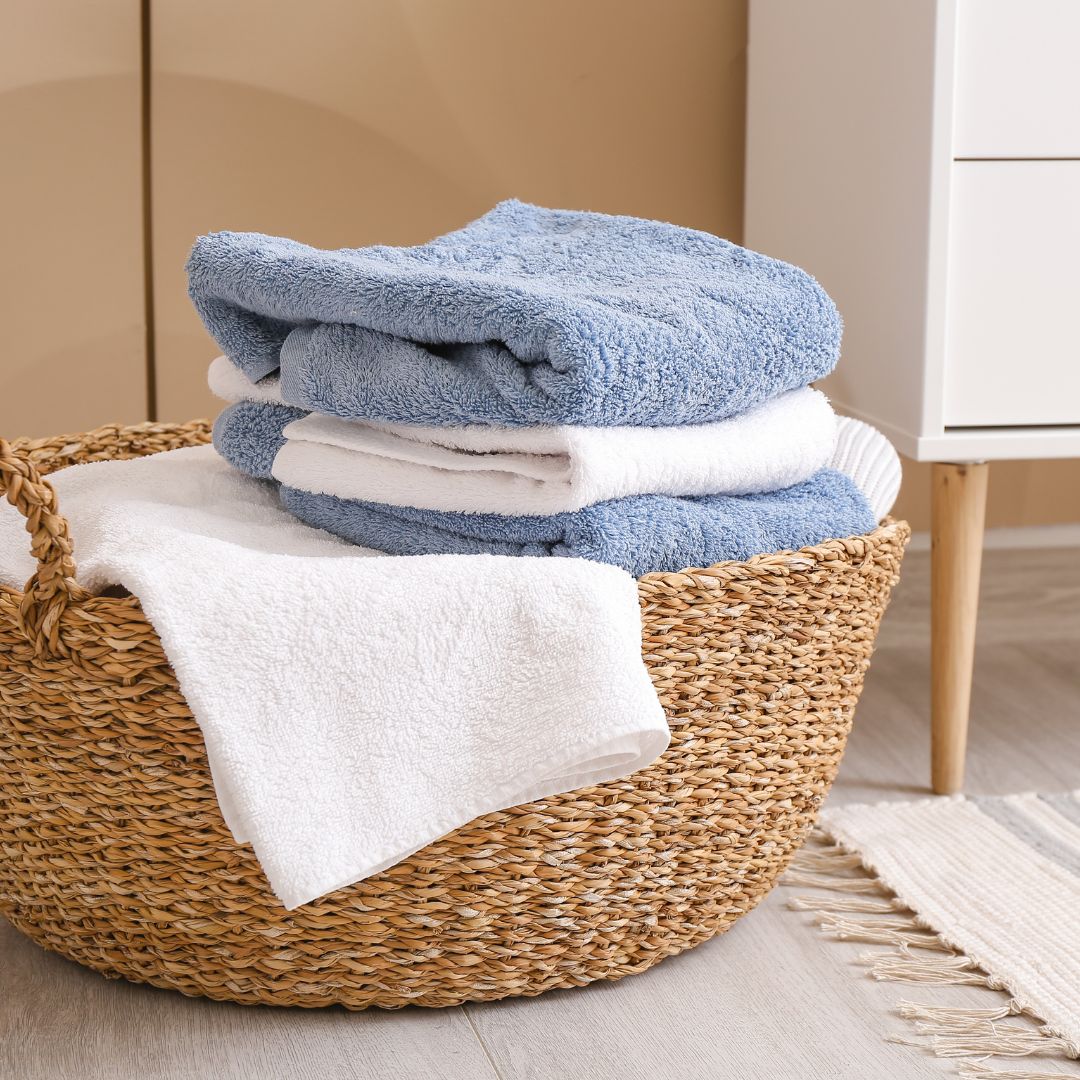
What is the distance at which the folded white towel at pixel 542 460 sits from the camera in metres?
0.72

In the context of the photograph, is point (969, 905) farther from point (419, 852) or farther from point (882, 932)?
point (419, 852)

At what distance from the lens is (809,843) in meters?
1.05

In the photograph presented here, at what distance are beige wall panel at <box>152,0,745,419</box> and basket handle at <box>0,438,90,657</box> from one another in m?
0.73

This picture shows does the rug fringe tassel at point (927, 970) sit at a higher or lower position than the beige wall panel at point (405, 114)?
lower

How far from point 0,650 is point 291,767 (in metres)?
0.20

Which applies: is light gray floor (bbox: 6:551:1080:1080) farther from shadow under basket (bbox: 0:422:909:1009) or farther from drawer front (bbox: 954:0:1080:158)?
drawer front (bbox: 954:0:1080:158)

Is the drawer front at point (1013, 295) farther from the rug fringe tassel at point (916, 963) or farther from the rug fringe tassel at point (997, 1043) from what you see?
the rug fringe tassel at point (997, 1043)

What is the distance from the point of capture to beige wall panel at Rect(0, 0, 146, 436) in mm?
1301

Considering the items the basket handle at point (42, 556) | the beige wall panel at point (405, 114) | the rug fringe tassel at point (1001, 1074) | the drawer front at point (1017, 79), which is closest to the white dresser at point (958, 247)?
the drawer front at point (1017, 79)

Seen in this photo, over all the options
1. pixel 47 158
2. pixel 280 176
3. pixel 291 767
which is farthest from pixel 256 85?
pixel 291 767

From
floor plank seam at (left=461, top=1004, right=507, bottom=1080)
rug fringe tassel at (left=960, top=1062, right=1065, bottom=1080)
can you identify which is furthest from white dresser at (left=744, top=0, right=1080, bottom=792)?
floor plank seam at (left=461, top=1004, right=507, bottom=1080)

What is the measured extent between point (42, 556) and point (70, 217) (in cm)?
76

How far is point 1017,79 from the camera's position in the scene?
100 cm

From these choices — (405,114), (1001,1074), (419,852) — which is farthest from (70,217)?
(1001,1074)
